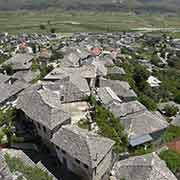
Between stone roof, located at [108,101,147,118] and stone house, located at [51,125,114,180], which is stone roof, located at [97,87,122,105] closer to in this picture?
stone roof, located at [108,101,147,118]

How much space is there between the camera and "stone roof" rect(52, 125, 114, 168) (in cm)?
2380

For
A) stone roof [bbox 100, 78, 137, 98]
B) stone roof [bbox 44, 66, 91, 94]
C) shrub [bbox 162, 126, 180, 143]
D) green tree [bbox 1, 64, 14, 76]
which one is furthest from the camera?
green tree [bbox 1, 64, 14, 76]

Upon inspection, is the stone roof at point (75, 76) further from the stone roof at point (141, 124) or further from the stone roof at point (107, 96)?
the stone roof at point (141, 124)

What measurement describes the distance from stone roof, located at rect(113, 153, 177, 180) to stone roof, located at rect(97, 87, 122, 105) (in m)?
10.8

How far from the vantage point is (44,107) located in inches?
1124

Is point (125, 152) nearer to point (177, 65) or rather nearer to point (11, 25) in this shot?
point (177, 65)

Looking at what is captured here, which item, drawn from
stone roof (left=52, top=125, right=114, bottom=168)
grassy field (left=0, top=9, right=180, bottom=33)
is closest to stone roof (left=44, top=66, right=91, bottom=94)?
stone roof (left=52, top=125, right=114, bottom=168)

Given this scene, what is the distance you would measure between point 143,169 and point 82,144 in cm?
561

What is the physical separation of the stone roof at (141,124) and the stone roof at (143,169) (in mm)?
7521

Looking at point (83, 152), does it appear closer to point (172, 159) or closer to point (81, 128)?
point (81, 128)

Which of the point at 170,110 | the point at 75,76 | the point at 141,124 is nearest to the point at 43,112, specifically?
the point at 75,76

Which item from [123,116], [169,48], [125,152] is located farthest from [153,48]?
[125,152]

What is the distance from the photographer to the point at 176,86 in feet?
208

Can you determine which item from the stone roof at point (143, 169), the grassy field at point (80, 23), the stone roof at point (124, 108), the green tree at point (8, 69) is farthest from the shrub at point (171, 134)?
the grassy field at point (80, 23)
